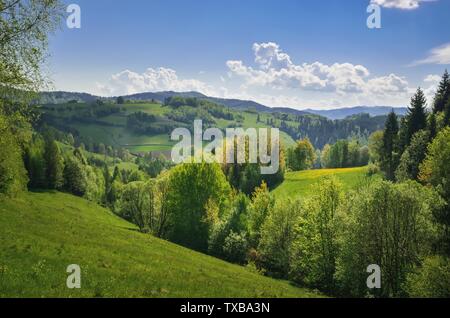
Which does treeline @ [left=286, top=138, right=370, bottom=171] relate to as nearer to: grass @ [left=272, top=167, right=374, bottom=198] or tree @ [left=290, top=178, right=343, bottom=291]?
grass @ [left=272, top=167, right=374, bottom=198]

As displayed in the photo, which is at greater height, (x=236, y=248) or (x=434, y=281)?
(x=434, y=281)

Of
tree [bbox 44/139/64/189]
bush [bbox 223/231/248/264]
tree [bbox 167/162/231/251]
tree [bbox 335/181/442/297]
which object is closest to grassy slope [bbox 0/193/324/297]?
tree [bbox 335/181/442/297]

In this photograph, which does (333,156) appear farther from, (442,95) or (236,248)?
A: (236,248)

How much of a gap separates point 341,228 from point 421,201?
9200 millimetres

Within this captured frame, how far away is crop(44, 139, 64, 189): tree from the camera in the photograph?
114938 mm

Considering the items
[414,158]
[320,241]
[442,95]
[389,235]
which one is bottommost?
[320,241]

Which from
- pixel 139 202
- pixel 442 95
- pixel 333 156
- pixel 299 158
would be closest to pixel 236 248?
pixel 139 202

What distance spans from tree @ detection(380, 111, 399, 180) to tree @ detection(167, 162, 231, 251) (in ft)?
134

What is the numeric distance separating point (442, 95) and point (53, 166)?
354 feet

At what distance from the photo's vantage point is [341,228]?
4584 centimetres

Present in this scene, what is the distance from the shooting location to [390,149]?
302 feet

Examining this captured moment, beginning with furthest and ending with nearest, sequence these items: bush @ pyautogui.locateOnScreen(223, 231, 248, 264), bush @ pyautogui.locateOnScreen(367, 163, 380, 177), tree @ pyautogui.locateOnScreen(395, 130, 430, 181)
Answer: bush @ pyautogui.locateOnScreen(367, 163, 380, 177)
tree @ pyautogui.locateOnScreen(395, 130, 430, 181)
bush @ pyautogui.locateOnScreen(223, 231, 248, 264)

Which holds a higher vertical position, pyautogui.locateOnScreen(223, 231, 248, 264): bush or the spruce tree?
the spruce tree
